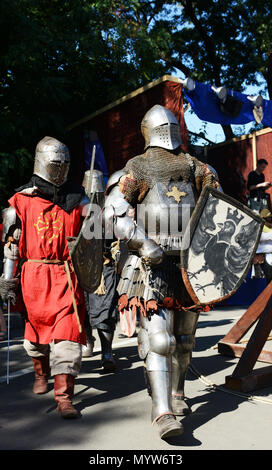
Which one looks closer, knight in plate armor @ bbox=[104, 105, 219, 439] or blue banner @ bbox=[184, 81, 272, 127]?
knight in plate armor @ bbox=[104, 105, 219, 439]

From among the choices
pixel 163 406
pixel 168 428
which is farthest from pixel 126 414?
pixel 168 428

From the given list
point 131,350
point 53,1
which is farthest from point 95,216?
point 53,1

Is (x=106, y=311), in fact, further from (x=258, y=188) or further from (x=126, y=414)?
(x=258, y=188)

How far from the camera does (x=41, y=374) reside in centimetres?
358

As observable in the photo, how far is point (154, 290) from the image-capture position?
2787mm

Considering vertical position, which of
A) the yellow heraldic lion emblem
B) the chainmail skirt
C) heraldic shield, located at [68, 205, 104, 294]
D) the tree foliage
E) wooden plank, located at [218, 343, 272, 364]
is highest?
the tree foliage

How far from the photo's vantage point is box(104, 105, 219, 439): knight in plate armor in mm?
2717

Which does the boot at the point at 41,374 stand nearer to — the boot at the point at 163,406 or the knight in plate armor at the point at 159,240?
the knight in plate armor at the point at 159,240

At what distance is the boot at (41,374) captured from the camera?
352cm

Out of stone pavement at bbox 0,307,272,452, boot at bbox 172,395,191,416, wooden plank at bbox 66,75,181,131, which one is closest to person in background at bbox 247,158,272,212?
wooden plank at bbox 66,75,181,131

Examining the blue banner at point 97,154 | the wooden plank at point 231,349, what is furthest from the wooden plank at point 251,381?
the blue banner at point 97,154

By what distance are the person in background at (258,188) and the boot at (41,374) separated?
18.7ft

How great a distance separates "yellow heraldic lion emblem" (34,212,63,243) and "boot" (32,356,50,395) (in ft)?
3.02

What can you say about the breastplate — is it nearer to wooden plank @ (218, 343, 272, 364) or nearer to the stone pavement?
the stone pavement
